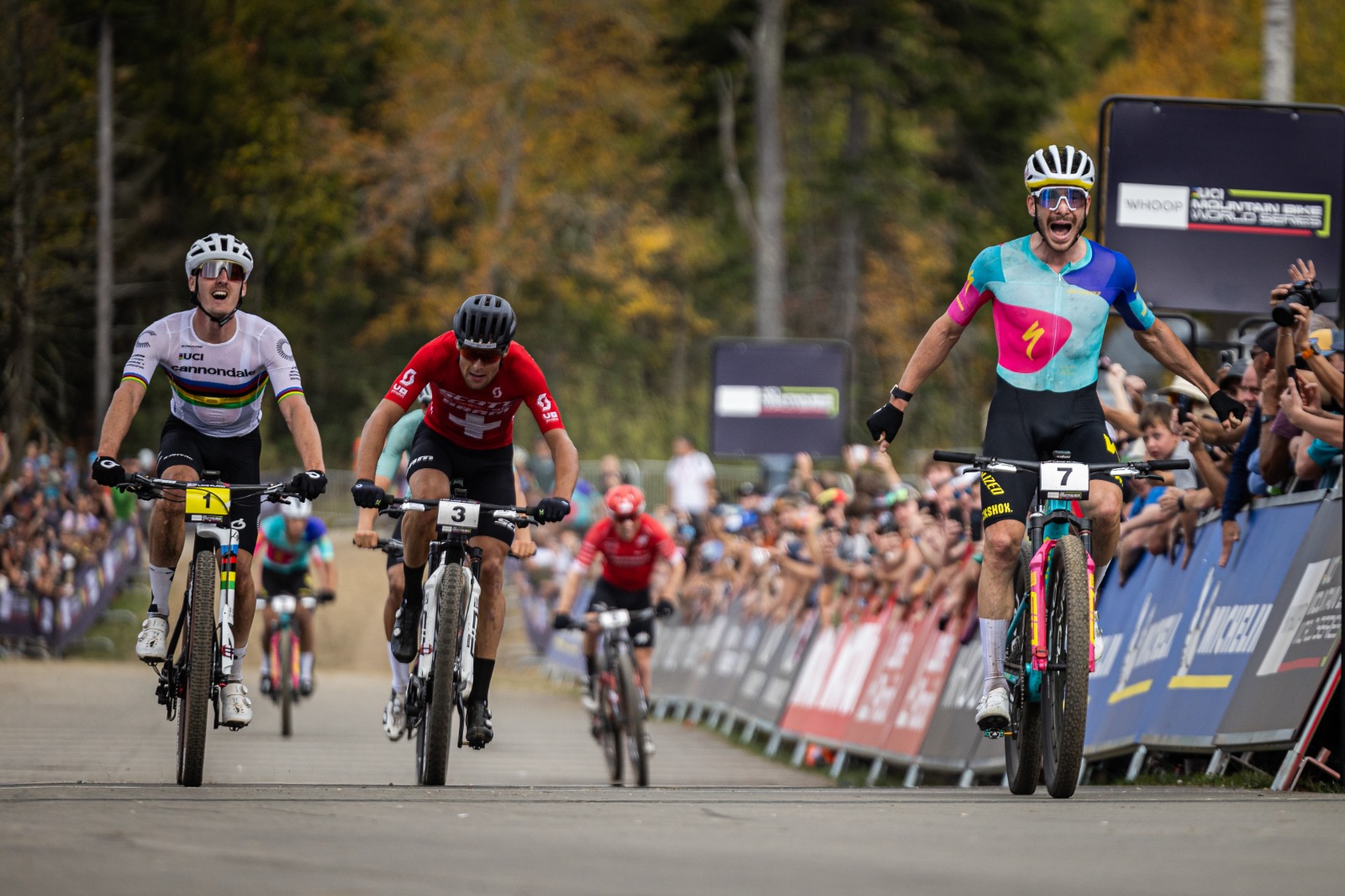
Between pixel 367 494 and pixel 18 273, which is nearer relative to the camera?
pixel 367 494

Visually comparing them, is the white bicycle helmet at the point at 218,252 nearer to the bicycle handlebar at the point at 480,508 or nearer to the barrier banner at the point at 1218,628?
the bicycle handlebar at the point at 480,508

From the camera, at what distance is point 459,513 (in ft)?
32.9

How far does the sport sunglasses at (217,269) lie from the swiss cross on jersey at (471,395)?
36.4 inches

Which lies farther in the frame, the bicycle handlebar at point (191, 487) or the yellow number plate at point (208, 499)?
the yellow number plate at point (208, 499)

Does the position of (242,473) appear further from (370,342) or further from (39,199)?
(370,342)

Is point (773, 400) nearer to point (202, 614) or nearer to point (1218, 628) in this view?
point (1218, 628)

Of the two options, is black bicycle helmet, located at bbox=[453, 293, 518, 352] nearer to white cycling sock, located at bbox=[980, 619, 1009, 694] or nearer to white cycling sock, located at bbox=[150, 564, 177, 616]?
white cycling sock, located at bbox=[150, 564, 177, 616]

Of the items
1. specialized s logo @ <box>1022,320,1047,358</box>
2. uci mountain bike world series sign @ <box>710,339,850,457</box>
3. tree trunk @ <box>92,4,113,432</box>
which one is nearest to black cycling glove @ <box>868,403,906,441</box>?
specialized s logo @ <box>1022,320,1047,358</box>

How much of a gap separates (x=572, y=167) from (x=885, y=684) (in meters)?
33.1

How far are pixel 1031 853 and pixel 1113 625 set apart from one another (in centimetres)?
627

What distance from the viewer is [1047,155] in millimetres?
8719

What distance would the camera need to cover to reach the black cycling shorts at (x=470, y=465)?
1062 cm

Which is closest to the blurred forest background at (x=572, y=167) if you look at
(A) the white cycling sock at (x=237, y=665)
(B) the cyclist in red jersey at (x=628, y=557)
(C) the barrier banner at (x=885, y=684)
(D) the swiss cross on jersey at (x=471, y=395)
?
(B) the cyclist in red jersey at (x=628, y=557)

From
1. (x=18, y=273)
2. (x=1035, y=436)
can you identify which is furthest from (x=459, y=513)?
(x=18, y=273)
